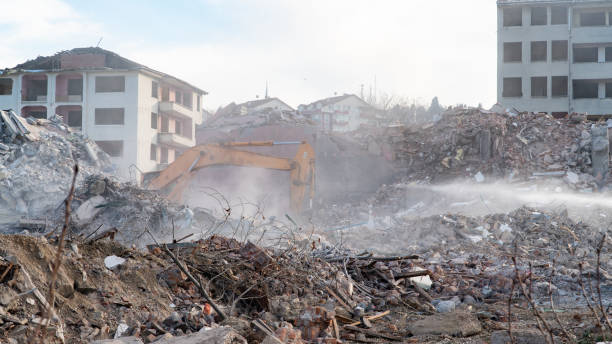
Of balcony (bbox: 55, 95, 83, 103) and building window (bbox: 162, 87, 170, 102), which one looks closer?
balcony (bbox: 55, 95, 83, 103)

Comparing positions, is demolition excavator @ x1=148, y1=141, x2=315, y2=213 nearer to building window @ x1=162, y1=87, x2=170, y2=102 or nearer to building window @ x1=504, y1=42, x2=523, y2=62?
building window @ x1=504, y1=42, x2=523, y2=62

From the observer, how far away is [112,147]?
3719 cm

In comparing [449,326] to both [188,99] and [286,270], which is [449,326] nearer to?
[286,270]

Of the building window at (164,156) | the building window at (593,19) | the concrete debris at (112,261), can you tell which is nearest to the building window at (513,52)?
the building window at (593,19)

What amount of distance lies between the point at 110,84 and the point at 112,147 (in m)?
4.06

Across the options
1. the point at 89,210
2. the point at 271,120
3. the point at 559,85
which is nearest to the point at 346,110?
the point at 559,85

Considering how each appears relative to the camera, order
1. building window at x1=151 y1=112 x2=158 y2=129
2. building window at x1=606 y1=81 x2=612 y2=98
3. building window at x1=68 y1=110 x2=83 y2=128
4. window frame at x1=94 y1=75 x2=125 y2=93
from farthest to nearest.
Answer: building window at x1=151 y1=112 x2=158 y2=129 → building window at x1=68 y1=110 x2=83 y2=128 → window frame at x1=94 y1=75 x2=125 y2=93 → building window at x1=606 y1=81 x2=612 y2=98

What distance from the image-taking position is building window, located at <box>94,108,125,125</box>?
36844 mm

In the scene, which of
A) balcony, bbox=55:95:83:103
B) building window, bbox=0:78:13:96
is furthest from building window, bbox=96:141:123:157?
building window, bbox=0:78:13:96

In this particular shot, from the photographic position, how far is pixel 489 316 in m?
5.99

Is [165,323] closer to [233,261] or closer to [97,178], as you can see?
[233,261]

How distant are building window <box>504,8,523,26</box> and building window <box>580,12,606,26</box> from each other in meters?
3.68

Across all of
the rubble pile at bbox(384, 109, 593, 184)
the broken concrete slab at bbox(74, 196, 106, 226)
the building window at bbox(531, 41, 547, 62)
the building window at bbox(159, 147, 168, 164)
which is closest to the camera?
the broken concrete slab at bbox(74, 196, 106, 226)

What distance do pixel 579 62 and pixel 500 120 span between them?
16.6 m
